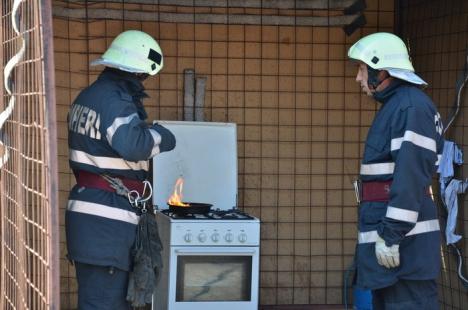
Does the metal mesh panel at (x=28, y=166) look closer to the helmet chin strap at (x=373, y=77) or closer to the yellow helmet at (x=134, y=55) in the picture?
the yellow helmet at (x=134, y=55)

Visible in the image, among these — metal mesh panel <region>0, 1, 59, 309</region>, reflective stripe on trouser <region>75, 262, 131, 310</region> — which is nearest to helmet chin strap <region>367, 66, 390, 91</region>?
reflective stripe on trouser <region>75, 262, 131, 310</region>

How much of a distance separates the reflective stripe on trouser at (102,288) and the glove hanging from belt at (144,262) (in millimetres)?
58

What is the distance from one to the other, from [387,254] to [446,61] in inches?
107

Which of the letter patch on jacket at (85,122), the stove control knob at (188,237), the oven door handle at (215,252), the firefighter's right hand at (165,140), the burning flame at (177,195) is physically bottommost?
Answer: the oven door handle at (215,252)

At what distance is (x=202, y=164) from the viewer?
6754 mm

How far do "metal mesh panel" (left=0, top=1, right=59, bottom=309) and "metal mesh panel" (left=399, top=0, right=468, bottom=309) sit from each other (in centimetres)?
368

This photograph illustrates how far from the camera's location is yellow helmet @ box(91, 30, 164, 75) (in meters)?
4.75

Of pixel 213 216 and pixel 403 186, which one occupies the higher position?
pixel 403 186

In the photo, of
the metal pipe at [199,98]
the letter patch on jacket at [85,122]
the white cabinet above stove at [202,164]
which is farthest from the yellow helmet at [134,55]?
the metal pipe at [199,98]

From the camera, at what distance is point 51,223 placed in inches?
115

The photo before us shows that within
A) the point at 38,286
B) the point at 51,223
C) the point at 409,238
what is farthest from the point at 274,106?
the point at 51,223

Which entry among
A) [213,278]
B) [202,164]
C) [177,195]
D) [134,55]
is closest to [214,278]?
[213,278]

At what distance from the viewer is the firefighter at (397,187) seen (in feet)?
14.7

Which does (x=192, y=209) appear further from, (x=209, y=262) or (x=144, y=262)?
(x=144, y=262)
